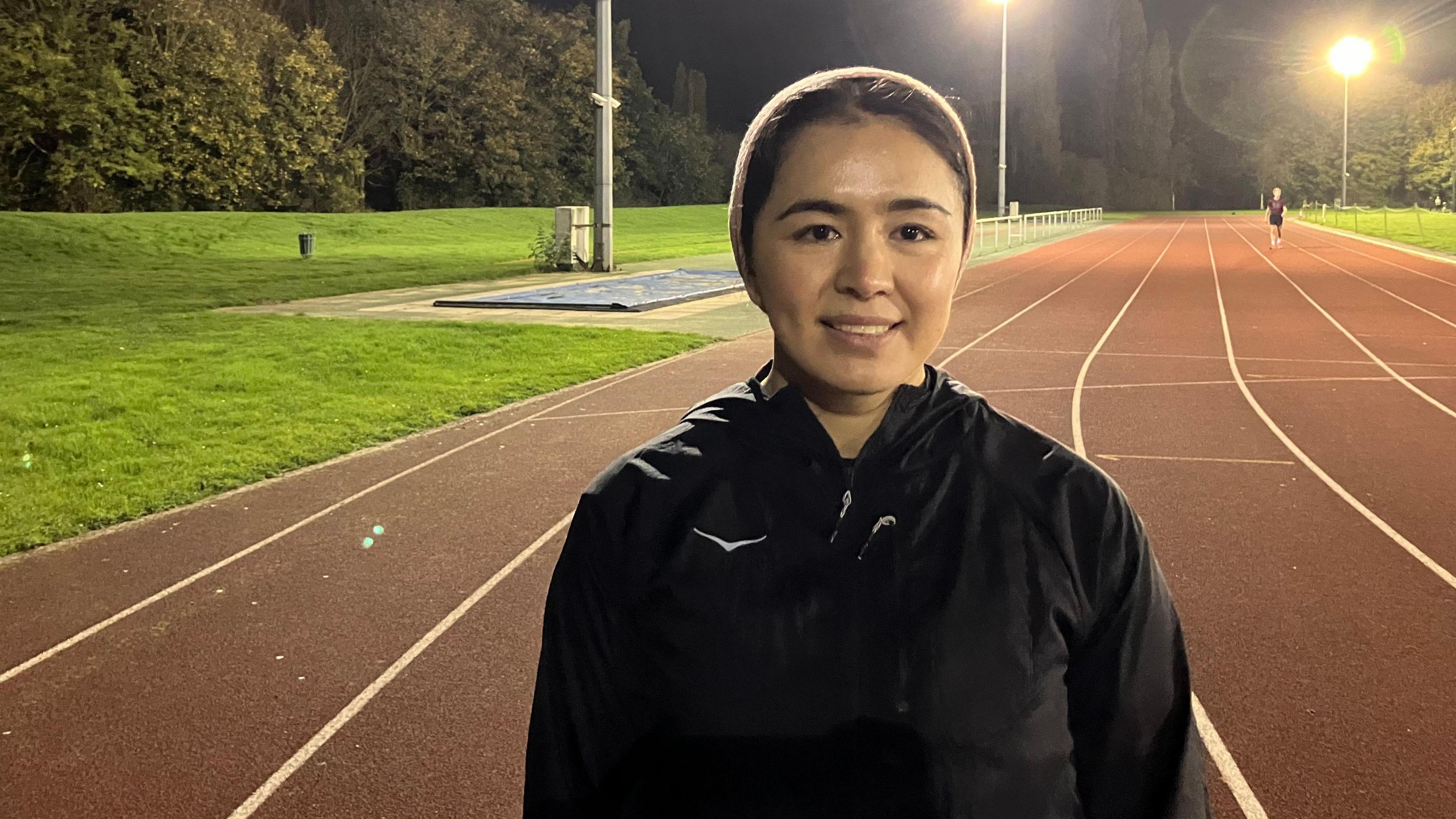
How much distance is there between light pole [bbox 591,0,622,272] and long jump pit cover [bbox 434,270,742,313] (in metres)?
1.61

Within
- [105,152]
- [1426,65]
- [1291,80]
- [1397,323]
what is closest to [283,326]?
[1397,323]

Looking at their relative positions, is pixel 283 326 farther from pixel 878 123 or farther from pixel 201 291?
pixel 878 123

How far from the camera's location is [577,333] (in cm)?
1519

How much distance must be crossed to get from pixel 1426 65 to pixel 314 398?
3887 inches

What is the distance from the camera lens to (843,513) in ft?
4.67

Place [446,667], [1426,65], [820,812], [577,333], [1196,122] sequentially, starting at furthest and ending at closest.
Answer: [1196,122]
[1426,65]
[577,333]
[446,667]
[820,812]

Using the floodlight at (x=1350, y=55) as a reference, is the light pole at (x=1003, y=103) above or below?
below

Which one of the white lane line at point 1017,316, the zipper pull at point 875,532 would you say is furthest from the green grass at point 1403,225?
the zipper pull at point 875,532

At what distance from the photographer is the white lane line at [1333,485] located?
6012mm

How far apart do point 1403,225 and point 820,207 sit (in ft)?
190

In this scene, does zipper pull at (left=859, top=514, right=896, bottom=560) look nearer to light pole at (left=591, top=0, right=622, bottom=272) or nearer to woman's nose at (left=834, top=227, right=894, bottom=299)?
woman's nose at (left=834, top=227, right=894, bottom=299)

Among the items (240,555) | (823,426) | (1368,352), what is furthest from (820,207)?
(1368,352)

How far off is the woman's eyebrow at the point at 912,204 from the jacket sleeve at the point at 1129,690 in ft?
1.31

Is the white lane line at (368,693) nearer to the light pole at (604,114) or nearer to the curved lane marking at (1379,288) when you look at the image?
the curved lane marking at (1379,288)
